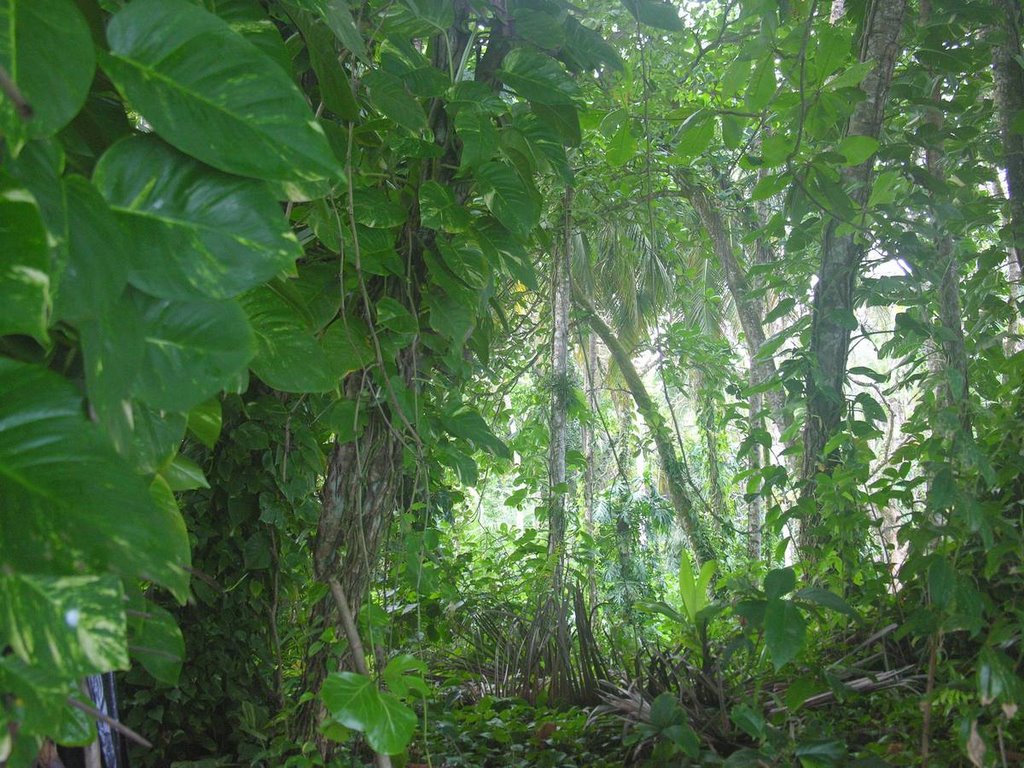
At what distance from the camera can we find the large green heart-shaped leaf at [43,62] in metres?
0.34

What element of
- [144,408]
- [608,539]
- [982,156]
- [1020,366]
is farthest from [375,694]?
[608,539]

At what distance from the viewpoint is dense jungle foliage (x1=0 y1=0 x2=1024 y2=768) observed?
36cm

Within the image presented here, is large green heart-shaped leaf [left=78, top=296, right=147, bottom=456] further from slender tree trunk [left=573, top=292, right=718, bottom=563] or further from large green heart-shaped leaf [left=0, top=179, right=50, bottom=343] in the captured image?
slender tree trunk [left=573, top=292, right=718, bottom=563]

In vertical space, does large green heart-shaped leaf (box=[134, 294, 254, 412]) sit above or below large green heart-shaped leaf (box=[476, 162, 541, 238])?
below

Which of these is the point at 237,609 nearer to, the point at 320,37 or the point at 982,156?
the point at 320,37

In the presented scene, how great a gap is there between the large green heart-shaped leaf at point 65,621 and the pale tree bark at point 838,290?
1571 mm

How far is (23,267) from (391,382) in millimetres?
917

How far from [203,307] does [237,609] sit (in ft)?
4.68

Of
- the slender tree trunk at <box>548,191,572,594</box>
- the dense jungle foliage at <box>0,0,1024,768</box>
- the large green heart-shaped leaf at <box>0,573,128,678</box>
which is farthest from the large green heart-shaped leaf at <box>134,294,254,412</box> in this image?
the slender tree trunk at <box>548,191,572,594</box>

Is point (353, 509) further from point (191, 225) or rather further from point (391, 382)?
point (191, 225)

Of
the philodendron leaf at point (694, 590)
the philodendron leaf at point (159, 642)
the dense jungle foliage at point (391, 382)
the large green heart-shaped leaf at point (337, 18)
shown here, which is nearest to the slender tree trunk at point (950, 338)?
the dense jungle foliage at point (391, 382)

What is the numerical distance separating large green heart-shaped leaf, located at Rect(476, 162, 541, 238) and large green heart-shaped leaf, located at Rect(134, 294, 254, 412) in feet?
2.25

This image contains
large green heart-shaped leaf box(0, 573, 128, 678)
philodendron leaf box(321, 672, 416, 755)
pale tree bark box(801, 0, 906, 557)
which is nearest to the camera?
large green heart-shaped leaf box(0, 573, 128, 678)

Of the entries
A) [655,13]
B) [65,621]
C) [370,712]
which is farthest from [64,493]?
[655,13]
